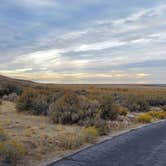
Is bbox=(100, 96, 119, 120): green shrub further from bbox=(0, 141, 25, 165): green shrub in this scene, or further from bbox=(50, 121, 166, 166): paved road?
bbox=(0, 141, 25, 165): green shrub

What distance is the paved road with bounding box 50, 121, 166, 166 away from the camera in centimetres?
1457

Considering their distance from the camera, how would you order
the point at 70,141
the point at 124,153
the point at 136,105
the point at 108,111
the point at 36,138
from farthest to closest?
1. the point at 136,105
2. the point at 108,111
3. the point at 36,138
4. the point at 70,141
5. the point at 124,153

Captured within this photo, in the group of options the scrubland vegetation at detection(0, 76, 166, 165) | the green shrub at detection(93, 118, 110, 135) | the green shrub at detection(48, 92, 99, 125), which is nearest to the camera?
the scrubland vegetation at detection(0, 76, 166, 165)

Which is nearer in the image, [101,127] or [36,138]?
[36,138]

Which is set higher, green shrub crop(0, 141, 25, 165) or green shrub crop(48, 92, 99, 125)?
green shrub crop(48, 92, 99, 125)

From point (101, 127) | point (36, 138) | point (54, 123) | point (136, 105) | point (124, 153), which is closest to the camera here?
point (124, 153)

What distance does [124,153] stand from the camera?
16.6 metres

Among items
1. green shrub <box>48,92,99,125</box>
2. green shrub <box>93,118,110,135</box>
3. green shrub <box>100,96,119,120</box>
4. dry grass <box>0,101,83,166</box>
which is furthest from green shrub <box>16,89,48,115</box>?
green shrub <box>93,118,110,135</box>

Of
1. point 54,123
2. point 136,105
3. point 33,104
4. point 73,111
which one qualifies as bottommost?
point 54,123

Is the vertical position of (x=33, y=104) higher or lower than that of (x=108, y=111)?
higher

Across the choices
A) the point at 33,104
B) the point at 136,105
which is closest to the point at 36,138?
the point at 33,104

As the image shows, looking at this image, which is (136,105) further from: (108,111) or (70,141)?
(70,141)

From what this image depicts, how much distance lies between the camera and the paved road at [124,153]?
574 inches

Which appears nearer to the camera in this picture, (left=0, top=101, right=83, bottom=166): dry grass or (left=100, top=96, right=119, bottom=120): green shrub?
(left=0, top=101, right=83, bottom=166): dry grass
